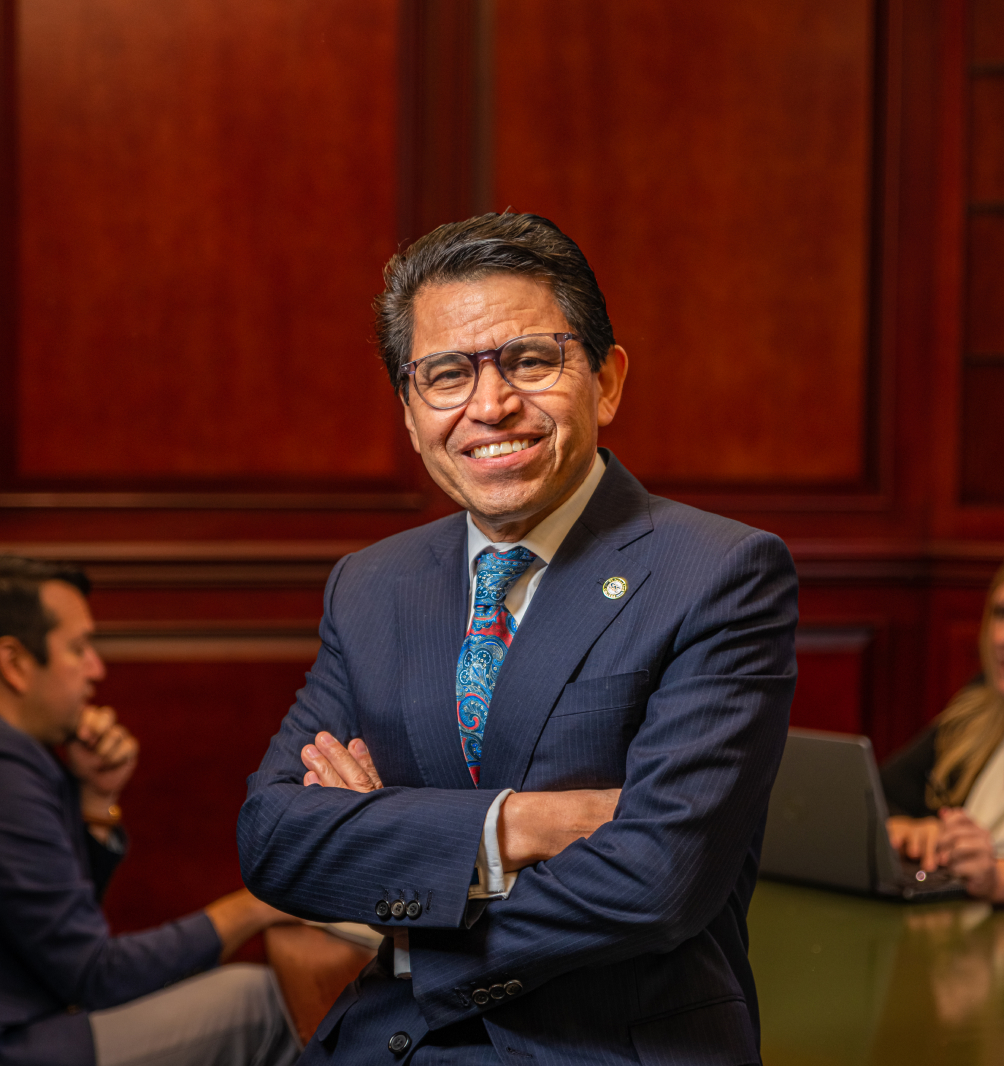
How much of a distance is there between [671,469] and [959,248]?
118 centimetres

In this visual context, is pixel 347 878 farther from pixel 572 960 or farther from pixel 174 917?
pixel 174 917

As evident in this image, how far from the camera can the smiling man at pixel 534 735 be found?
4.32ft

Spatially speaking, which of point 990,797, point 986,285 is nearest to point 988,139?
point 986,285

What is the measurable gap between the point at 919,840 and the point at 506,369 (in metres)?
1.35

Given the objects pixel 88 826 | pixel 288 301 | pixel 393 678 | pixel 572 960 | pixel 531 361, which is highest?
pixel 288 301

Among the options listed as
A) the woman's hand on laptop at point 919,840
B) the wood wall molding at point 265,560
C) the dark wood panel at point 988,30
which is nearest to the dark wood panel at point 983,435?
the wood wall molding at point 265,560

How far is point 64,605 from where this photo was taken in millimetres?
2488

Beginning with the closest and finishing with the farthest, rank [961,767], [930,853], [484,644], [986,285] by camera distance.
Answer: [484,644]
[930,853]
[961,767]
[986,285]

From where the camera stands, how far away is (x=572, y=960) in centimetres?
129

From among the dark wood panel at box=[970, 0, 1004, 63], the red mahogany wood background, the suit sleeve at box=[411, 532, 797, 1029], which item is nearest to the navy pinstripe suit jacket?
the suit sleeve at box=[411, 532, 797, 1029]

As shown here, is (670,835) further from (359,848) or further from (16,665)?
(16,665)

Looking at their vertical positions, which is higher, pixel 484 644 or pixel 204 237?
pixel 204 237

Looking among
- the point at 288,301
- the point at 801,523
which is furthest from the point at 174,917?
the point at 801,523

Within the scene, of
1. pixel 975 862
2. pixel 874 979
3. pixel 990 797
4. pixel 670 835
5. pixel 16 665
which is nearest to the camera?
pixel 670 835
